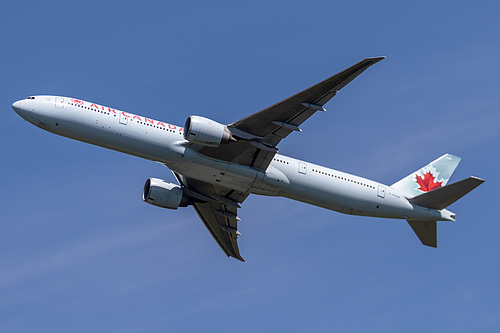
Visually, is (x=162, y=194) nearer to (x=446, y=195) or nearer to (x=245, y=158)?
(x=245, y=158)

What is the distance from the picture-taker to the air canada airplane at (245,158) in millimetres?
47531

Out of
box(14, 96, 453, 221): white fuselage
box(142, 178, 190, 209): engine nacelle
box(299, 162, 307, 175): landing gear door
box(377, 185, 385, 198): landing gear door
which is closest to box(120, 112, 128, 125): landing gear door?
box(14, 96, 453, 221): white fuselage

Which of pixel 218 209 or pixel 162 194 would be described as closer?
pixel 162 194

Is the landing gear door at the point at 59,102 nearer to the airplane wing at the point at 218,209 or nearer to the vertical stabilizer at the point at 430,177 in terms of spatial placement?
the airplane wing at the point at 218,209

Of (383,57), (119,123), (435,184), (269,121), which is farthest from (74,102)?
(435,184)

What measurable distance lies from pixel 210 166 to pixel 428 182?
774 inches

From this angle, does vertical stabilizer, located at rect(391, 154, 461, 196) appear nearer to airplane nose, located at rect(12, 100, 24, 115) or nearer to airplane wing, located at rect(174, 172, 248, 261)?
airplane wing, located at rect(174, 172, 248, 261)

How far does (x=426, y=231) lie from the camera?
5688 cm

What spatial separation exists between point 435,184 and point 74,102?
29.9m

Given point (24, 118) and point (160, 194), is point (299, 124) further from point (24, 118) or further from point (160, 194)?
point (24, 118)

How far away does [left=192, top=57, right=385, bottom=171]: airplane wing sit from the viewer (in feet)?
152

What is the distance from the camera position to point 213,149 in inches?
1928

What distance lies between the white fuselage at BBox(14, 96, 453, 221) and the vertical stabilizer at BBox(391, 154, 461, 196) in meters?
2.23

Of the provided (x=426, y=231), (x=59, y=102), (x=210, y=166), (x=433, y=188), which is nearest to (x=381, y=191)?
(x=426, y=231)
